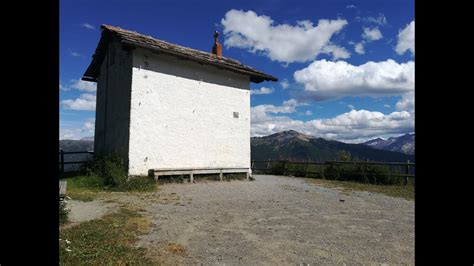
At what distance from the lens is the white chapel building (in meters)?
11.5

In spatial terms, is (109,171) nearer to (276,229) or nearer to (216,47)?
(276,229)

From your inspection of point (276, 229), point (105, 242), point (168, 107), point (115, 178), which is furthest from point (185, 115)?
point (105, 242)

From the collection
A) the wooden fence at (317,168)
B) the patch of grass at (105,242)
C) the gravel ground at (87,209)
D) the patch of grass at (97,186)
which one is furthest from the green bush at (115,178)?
the wooden fence at (317,168)

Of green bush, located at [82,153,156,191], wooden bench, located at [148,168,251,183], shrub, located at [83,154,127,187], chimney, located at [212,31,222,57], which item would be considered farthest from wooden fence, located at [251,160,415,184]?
shrub, located at [83,154,127,187]

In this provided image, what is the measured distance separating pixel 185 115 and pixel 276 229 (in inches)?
322

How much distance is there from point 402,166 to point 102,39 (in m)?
14.5

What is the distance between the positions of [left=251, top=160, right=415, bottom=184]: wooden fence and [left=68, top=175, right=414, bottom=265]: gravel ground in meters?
4.28

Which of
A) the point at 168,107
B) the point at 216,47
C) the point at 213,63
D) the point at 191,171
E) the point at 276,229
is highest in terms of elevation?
the point at 216,47

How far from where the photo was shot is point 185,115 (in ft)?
42.0

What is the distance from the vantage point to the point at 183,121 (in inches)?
500
